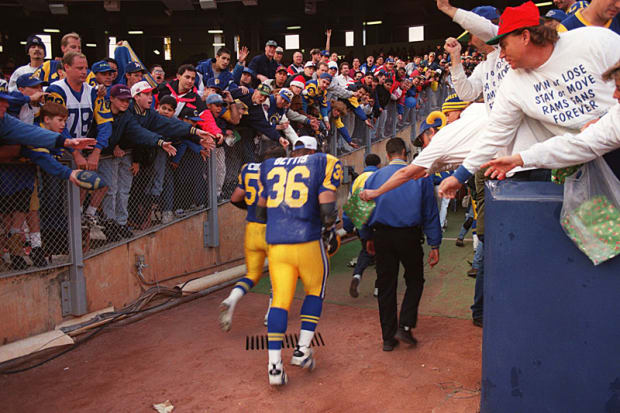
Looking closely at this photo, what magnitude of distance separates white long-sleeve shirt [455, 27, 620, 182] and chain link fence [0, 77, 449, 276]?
15.7 ft

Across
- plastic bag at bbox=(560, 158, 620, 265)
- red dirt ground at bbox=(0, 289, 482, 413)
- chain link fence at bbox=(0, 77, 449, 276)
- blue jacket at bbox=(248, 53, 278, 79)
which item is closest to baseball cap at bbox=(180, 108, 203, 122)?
chain link fence at bbox=(0, 77, 449, 276)

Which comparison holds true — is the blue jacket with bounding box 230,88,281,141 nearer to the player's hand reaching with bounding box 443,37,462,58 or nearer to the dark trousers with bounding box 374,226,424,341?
the dark trousers with bounding box 374,226,424,341

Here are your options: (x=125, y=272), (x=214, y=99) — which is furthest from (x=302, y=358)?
(x=214, y=99)

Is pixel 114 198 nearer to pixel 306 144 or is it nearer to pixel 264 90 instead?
pixel 306 144

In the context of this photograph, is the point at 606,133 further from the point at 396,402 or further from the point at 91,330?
the point at 91,330

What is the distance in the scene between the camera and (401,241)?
20.4 ft

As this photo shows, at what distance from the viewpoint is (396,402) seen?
4.91m

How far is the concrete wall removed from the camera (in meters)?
6.20

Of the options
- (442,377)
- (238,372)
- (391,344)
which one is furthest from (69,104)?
(442,377)

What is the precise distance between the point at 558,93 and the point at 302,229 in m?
2.70

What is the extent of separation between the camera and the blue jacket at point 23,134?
19.3 feet

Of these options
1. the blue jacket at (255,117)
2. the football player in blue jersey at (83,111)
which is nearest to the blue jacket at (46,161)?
the football player in blue jersey at (83,111)

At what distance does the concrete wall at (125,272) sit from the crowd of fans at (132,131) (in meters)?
0.22

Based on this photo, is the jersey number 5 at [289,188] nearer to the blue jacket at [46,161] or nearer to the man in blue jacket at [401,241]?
the man in blue jacket at [401,241]
